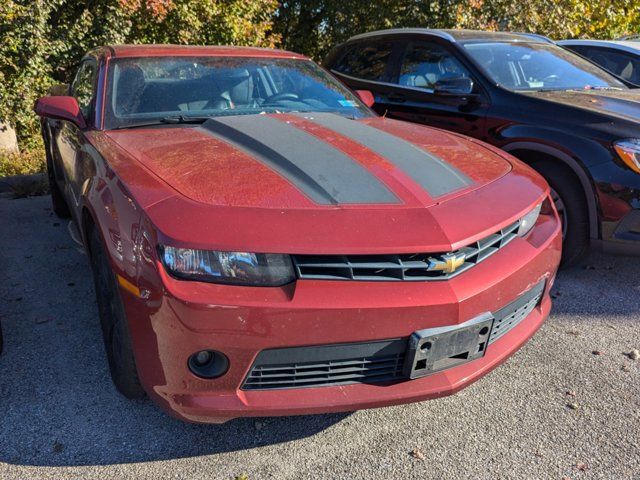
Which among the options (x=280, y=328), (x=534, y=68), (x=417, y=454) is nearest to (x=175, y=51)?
(x=280, y=328)

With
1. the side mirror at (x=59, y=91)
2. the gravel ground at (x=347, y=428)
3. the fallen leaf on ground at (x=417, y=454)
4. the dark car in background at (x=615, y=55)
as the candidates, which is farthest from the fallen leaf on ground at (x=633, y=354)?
the dark car in background at (x=615, y=55)

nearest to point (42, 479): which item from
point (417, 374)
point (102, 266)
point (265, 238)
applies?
point (102, 266)

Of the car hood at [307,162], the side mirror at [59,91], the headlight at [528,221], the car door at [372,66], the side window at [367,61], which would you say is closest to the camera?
the car hood at [307,162]

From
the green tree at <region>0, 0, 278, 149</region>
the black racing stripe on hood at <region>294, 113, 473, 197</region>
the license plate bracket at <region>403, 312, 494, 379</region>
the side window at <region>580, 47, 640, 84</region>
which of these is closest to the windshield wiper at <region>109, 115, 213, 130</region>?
the black racing stripe on hood at <region>294, 113, 473, 197</region>

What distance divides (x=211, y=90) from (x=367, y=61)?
9.08 feet

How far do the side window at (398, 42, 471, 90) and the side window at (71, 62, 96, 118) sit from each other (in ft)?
8.69

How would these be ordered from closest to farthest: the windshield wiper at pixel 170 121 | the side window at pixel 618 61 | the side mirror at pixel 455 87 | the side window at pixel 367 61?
the windshield wiper at pixel 170 121
the side mirror at pixel 455 87
the side window at pixel 367 61
the side window at pixel 618 61

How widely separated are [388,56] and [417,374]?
13.2 ft

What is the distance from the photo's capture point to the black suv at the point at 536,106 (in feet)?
11.2

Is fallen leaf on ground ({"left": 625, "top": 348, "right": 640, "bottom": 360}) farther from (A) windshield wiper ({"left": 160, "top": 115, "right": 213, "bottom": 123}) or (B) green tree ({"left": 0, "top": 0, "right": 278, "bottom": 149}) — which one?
(B) green tree ({"left": 0, "top": 0, "right": 278, "bottom": 149})

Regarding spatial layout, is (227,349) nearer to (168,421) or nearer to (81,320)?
(168,421)

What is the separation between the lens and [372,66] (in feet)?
17.9

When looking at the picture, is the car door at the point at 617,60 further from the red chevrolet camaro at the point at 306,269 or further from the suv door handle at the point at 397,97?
the red chevrolet camaro at the point at 306,269

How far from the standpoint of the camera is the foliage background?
615 cm
